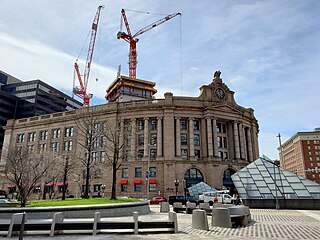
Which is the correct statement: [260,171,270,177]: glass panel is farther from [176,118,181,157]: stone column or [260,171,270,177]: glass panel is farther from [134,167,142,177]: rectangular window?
[134,167,142,177]: rectangular window

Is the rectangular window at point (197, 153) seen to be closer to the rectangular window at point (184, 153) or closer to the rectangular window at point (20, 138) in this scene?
the rectangular window at point (184, 153)

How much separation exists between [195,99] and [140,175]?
21186 millimetres

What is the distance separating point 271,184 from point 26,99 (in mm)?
106492

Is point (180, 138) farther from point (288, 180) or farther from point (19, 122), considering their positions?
point (19, 122)

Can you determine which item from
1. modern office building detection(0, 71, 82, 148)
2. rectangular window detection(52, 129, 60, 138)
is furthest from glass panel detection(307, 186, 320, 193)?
modern office building detection(0, 71, 82, 148)

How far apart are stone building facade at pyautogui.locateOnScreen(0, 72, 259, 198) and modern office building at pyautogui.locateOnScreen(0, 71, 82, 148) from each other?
4867 centimetres

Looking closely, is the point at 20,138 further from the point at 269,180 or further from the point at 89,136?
the point at 269,180

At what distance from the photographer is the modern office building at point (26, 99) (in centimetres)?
10150

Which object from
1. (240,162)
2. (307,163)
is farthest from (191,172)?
(307,163)

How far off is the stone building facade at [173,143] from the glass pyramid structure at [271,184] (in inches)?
759

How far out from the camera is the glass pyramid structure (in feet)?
91.5

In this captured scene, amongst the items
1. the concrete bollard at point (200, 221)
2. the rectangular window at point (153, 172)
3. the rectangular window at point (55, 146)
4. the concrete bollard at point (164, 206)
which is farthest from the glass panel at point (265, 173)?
the rectangular window at point (55, 146)

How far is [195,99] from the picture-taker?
58188 mm

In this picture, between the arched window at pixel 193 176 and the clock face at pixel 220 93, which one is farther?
the clock face at pixel 220 93
